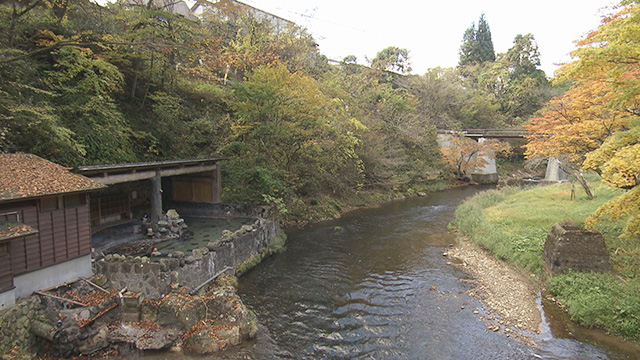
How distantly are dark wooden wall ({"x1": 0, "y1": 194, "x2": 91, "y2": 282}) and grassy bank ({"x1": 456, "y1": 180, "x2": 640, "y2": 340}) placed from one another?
15.0 metres

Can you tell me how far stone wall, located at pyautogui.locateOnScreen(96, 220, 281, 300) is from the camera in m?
9.76

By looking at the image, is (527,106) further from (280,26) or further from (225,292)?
(225,292)

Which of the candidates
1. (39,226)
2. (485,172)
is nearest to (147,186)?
(39,226)

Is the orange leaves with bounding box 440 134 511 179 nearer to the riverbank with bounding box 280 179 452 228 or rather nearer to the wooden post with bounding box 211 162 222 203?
the riverbank with bounding box 280 179 452 228

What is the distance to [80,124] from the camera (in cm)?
1502

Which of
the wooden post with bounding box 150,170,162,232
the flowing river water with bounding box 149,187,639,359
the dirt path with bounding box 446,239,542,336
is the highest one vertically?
the wooden post with bounding box 150,170,162,232

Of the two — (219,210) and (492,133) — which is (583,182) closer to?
(219,210)

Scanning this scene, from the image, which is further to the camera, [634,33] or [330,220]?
[330,220]

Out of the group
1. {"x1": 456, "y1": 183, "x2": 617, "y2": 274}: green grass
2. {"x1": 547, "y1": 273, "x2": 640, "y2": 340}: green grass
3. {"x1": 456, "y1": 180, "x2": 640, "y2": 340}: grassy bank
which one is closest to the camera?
{"x1": 547, "y1": 273, "x2": 640, "y2": 340}: green grass

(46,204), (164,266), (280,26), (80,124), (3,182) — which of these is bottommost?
(164,266)

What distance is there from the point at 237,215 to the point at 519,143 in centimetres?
4130

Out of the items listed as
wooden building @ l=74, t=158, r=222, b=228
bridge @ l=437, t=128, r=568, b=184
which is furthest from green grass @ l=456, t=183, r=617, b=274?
bridge @ l=437, t=128, r=568, b=184

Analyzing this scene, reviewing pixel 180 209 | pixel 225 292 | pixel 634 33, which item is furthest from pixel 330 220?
pixel 634 33

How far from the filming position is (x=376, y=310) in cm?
1116
